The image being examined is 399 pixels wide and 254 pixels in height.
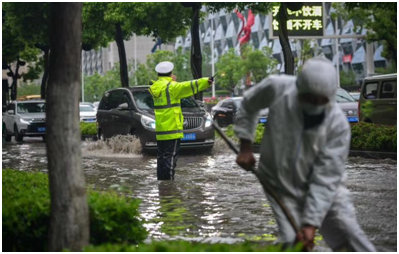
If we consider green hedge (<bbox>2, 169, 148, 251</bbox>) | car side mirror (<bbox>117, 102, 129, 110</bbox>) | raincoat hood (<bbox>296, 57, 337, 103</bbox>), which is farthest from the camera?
car side mirror (<bbox>117, 102, 129, 110</bbox>)

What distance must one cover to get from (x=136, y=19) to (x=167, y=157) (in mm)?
20826

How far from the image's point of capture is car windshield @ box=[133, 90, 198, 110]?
20022 millimetres

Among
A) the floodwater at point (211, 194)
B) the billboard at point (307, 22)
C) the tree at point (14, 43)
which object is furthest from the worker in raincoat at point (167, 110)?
the tree at point (14, 43)

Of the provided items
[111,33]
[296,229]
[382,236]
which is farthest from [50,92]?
[111,33]

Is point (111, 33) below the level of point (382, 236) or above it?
above

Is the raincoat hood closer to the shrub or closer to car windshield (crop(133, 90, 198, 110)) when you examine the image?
car windshield (crop(133, 90, 198, 110))

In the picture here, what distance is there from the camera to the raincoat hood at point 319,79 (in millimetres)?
4336

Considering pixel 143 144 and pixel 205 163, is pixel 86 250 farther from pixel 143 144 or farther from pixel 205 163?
pixel 143 144

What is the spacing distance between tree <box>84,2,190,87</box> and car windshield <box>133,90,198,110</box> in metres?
12.3

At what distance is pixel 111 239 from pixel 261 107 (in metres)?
1.73

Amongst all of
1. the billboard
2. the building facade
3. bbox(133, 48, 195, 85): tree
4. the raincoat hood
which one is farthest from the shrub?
bbox(133, 48, 195, 85): tree

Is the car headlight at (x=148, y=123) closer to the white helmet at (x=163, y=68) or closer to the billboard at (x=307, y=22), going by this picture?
→ the white helmet at (x=163, y=68)

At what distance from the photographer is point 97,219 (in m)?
5.86

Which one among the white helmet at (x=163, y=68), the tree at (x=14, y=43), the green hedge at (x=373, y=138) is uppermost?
the tree at (x=14, y=43)
